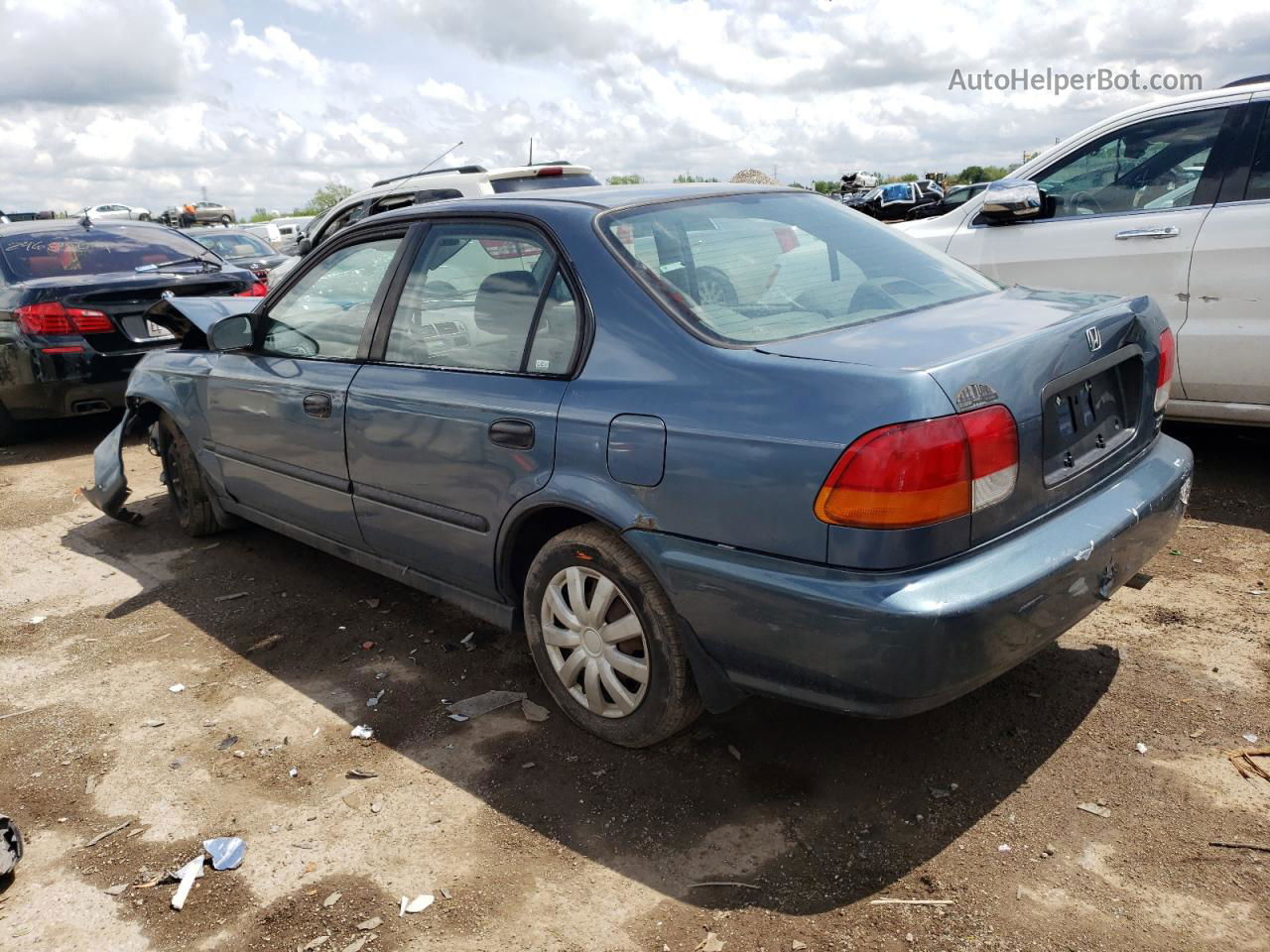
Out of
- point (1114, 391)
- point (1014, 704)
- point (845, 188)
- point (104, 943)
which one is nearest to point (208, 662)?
point (104, 943)

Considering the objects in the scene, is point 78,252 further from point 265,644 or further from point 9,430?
point 265,644

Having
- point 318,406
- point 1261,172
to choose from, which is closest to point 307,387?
point 318,406

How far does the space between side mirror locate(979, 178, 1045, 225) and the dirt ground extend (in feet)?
6.67

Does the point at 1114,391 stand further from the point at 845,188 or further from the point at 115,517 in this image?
the point at 845,188

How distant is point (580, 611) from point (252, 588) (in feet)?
7.67

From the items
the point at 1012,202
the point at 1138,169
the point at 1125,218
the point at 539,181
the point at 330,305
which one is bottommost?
the point at 330,305

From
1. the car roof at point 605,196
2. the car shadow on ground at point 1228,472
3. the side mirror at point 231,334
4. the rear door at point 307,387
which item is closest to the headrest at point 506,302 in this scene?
the car roof at point 605,196

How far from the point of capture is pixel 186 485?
5340 mm

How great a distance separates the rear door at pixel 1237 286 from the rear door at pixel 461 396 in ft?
11.4

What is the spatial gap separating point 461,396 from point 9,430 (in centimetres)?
626

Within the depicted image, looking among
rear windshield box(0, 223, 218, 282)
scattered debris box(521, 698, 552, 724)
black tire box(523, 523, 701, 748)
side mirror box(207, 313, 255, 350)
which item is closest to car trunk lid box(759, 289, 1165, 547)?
black tire box(523, 523, 701, 748)

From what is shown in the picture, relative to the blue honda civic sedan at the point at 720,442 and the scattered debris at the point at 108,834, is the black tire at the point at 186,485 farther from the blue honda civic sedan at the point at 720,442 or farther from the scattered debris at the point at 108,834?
the scattered debris at the point at 108,834

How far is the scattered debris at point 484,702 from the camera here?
3.54 meters

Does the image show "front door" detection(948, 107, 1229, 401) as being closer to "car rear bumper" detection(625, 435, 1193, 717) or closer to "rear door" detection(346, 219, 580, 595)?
"car rear bumper" detection(625, 435, 1193, 717)
